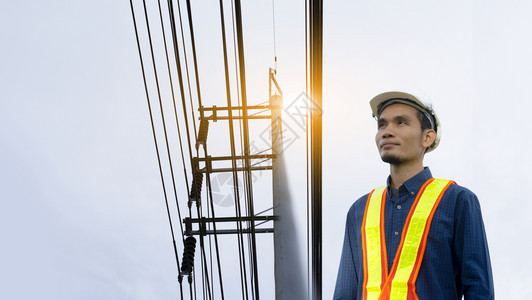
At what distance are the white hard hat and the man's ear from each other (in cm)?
6

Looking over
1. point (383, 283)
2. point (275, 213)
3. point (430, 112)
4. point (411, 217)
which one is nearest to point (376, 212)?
point (411, 217)

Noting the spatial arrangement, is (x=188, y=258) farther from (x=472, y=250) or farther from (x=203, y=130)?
(x=472, y=250)

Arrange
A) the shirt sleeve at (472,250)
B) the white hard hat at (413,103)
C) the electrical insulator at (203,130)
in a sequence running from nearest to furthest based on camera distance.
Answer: the shirt sleeve at (472,250) < the white hard hat at (413,103) < the electrical insulator at (203,130)

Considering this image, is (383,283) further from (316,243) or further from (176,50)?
(176,50)

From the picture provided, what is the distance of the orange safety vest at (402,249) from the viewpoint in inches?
88.1

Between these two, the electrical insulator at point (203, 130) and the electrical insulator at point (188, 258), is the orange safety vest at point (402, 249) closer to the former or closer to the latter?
the electrical insulator at point (188, 258)

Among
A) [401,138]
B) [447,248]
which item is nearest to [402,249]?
[447,248]

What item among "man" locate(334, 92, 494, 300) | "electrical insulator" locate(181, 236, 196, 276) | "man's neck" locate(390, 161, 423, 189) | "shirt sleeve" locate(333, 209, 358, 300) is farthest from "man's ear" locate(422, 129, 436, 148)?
"electrical insulator" locate(181, 236, 196, 276)

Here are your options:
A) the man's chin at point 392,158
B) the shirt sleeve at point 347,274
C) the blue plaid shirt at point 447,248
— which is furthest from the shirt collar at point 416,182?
the shirt sleeve at point 347,274

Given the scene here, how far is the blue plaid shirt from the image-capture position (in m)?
2.18

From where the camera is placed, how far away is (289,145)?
7.48m

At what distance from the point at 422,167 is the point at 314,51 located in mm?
1021

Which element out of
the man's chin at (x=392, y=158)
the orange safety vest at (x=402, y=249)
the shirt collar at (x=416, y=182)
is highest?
the man's chin at (x=392, y=158)

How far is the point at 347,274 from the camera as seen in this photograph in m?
2.65
